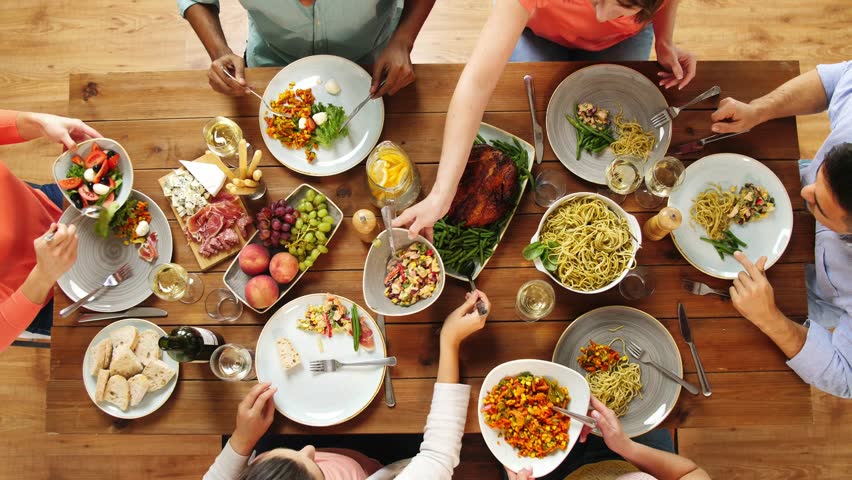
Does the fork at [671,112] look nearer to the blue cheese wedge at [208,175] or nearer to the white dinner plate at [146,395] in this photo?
the blue cheese wedge at [208,175]

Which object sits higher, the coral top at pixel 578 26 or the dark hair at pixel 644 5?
the dark hair at pixel 644 5

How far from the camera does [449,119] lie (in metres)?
1.77

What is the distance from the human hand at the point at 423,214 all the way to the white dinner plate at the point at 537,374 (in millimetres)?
531

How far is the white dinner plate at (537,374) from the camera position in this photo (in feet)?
5.48

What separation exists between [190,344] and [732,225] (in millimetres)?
1983

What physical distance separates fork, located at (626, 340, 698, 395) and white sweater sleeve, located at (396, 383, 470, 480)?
0.61 metres

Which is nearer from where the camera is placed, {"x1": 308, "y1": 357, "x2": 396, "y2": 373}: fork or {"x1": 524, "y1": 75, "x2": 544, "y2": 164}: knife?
{"x1": 308, "y1": 357, "x2": 396, "y2": 373}: fork

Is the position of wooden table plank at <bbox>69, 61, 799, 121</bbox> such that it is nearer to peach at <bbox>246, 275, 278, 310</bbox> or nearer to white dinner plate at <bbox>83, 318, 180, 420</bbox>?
peach at <bbox>246, 275, 278, 310</bbox>

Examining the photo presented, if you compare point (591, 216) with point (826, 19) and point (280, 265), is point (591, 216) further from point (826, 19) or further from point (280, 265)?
point (826, 19)

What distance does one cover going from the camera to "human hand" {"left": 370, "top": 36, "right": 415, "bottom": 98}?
6.28ft

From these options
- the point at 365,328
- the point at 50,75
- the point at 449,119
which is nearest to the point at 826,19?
the point at 449,119

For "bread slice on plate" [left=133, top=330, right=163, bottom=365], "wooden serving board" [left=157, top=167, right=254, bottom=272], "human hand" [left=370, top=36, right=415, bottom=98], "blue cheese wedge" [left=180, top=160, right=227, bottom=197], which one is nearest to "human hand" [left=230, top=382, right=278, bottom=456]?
"bread slice on plate" [left=133, top=330, right=163, bottom=365]

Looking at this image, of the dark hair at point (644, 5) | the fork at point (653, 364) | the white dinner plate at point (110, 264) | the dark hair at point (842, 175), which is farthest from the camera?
the white dinner plate at point (110, 264)

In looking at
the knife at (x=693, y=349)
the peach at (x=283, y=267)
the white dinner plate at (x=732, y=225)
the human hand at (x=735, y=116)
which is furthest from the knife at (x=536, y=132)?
the peach at (x=283, y=267)
